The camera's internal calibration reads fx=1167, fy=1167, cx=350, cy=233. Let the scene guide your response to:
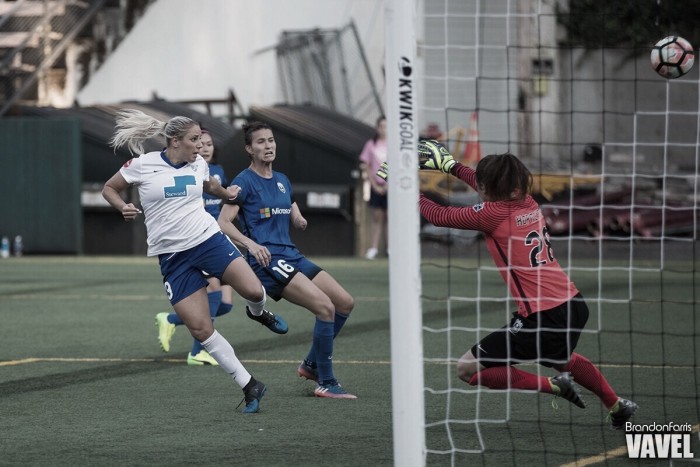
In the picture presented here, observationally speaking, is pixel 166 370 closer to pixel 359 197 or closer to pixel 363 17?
pixel 359 197

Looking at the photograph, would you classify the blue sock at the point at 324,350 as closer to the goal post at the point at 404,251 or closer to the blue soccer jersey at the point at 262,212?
the blue soccer jersey at the point at 262,212

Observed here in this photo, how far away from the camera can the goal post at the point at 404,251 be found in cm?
494

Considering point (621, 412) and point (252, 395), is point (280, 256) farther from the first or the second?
point (621, 412)

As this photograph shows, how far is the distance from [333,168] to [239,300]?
719cm

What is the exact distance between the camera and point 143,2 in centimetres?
3109

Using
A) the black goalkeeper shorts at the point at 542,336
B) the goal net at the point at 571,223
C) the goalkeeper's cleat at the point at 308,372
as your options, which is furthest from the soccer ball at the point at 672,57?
the goalkeeper's cleat at the point at 308,372

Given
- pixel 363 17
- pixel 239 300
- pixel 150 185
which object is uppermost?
pixel 363 17

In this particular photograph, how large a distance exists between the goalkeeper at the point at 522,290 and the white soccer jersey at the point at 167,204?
168 cm

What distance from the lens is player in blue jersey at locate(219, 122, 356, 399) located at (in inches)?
302

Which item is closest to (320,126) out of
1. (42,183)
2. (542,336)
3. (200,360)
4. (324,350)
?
(42,183)

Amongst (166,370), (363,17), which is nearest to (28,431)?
(166,370)

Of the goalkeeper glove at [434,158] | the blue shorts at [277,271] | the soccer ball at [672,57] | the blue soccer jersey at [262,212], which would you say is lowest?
the blue shorts at [277,271]

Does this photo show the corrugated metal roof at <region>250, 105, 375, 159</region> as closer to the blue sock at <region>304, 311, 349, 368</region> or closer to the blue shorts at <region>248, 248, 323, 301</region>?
the blue sock at <region>304, 311, 349, 368</region>

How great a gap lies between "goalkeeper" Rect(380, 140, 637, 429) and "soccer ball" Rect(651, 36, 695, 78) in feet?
4.36
